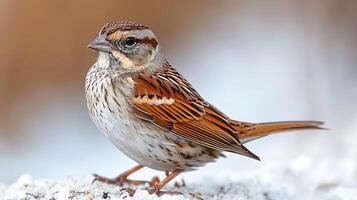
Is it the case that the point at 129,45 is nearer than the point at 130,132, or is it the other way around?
the point at 130,132

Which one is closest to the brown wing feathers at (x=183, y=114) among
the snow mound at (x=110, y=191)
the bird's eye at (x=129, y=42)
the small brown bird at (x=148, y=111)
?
the small brown bird at (x=148, y=111)

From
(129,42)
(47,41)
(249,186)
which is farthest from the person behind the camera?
(47,41)

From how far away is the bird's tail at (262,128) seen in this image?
6207 millimetres

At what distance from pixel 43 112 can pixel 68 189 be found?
537cm

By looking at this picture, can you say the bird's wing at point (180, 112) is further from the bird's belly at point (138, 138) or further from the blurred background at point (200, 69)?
the blurred background at point (200, 69)

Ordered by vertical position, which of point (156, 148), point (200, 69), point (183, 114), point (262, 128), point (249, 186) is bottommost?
point (156, 148)

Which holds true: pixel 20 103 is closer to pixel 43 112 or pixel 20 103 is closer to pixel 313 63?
pixel 43 112

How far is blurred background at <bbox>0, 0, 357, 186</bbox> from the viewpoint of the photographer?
952 centimetres

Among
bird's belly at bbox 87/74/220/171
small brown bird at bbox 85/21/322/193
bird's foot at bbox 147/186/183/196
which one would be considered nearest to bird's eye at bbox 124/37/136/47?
small brown bird at bbox 85/21/322/193

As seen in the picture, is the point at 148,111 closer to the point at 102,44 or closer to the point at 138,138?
the point at 138,138

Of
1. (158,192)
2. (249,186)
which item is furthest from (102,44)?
(249,186)

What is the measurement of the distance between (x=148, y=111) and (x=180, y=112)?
270 millimetres

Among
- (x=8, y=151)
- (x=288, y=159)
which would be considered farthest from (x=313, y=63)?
(x=8, y=151)

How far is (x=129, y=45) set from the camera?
19.5 ft
